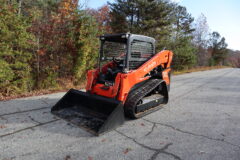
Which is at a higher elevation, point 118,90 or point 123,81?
point 123,81

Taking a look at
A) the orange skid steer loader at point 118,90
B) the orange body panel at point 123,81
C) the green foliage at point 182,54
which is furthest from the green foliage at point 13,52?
the green foliage at point 182,54

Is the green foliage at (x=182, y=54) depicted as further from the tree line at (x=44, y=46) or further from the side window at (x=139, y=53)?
the side window at (x=139, y=53)

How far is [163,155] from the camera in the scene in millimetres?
2332

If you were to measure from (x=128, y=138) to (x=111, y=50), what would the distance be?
2649 mm

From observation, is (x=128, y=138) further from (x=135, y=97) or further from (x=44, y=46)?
(x=44, y=46)

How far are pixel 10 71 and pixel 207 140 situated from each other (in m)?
6.07

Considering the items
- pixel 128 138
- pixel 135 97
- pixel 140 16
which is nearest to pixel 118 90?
pixel 135 97

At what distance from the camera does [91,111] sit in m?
3.61

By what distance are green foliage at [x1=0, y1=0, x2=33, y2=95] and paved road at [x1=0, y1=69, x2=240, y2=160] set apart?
1.64 metres

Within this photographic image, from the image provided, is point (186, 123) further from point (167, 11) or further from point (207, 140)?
point (167, 11)

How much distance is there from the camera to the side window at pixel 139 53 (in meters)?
3.86

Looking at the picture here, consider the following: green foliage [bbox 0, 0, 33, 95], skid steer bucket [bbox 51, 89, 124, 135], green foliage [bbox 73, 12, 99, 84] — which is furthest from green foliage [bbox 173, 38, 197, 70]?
skid steer bucket [bbox 51, 89, 124, 135]

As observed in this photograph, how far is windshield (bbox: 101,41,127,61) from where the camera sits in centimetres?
449

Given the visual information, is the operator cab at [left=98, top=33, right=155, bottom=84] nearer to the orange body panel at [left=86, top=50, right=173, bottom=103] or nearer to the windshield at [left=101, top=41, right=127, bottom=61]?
the windshield at [left=101, top=41, right=127, bottom=61]
